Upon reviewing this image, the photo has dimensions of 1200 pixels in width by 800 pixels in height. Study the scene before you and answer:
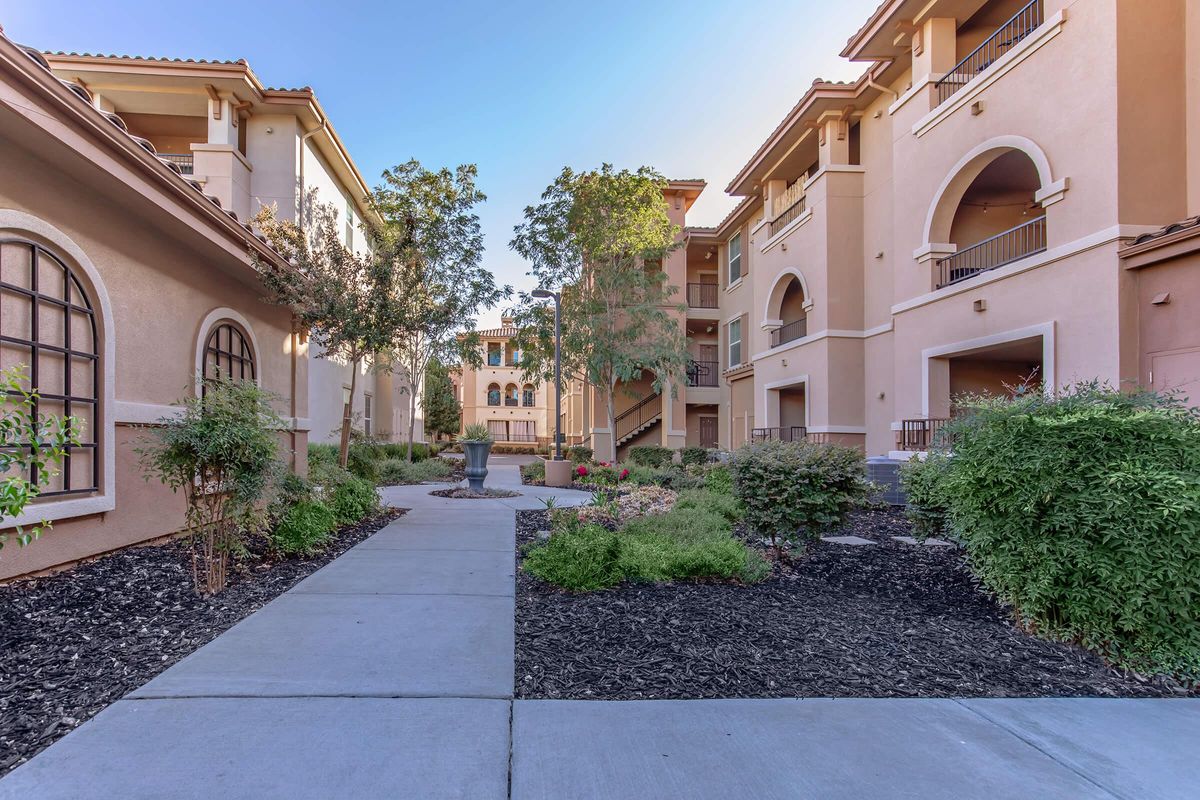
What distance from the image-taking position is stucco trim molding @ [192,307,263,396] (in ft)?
23.9

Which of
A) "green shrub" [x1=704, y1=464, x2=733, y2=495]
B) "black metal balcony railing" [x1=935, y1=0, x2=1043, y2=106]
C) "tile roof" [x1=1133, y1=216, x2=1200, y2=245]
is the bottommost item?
"green shrub" [x1=704, y1=464, x2=733, y2=495]

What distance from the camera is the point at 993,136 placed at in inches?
412

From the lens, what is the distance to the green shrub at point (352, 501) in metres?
7.82

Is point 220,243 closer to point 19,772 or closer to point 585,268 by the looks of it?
point 19,772

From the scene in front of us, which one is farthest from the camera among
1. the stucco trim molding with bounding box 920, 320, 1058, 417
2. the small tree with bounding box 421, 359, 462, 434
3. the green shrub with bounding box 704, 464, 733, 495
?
the small tree with bounding box 421, 359, 462, 434

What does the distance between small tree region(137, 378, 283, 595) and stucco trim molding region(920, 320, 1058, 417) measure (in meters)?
8.87

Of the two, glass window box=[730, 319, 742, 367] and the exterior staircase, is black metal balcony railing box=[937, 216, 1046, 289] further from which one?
the exterior staircase

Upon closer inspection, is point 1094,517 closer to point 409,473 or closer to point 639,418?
point 409,473

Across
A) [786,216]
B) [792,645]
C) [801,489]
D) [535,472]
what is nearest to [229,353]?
[801,489]

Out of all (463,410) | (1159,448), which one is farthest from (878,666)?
(463,410)

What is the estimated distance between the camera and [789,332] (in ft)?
60.1

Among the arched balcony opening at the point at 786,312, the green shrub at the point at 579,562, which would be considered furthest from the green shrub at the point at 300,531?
the arched balcony opening at the point at 786,312

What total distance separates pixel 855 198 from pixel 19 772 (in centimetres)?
1737

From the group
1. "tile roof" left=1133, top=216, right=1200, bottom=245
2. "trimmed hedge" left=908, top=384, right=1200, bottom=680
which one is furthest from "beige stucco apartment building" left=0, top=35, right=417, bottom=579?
"tile roof" left=1133, top=216, right=1200, bottom=245
